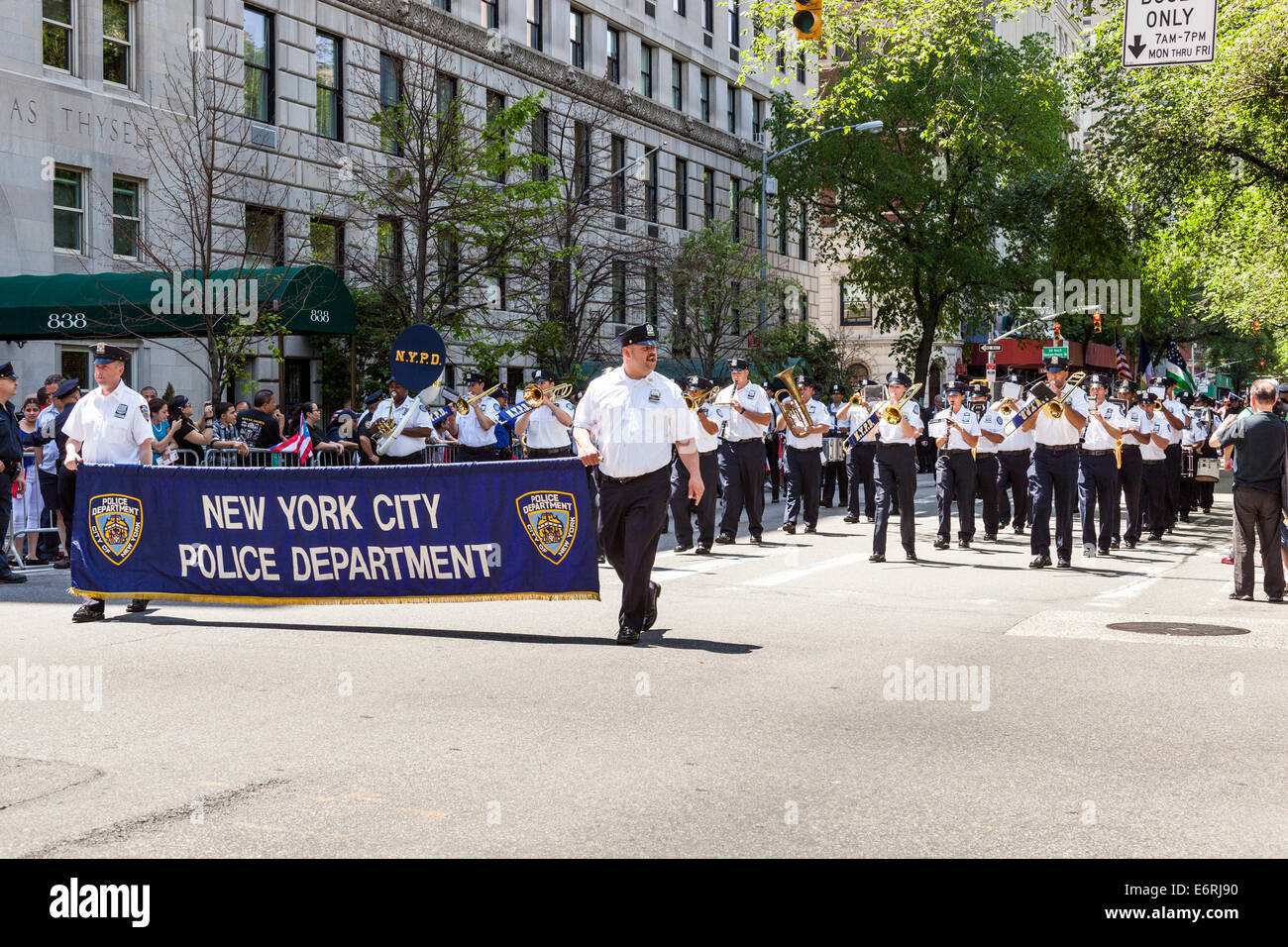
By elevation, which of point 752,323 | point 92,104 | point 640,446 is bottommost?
point 640,446

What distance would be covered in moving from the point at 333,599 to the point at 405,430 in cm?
571

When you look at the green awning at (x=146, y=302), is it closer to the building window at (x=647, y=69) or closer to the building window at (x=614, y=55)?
the building window at (x=614, y=55)

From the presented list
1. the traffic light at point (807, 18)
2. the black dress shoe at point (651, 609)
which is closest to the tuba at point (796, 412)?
the traffic light at point (807, 18)

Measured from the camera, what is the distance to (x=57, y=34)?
25.1 m

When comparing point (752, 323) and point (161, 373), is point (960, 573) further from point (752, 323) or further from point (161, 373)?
point (752, 323)

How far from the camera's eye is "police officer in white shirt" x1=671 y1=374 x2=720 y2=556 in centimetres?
1695

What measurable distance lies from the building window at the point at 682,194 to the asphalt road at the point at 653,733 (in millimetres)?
37428

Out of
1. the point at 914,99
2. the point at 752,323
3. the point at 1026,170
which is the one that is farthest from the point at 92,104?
the point at 1026,170

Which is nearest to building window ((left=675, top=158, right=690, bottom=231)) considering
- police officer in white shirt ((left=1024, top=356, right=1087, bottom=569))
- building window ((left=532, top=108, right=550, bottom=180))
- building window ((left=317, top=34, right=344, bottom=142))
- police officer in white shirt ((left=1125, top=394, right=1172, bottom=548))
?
building window ((left=532, top=108, right=550, bottom=180))

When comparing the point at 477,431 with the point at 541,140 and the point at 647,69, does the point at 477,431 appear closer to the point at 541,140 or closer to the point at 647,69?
the point at 541,140

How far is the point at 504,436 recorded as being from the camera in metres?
21.7

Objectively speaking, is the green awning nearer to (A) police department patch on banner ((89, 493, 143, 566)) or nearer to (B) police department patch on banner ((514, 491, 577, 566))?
(A) police department patch on banner ((89, 493, 143, 566))

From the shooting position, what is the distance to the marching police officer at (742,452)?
18.6 m
